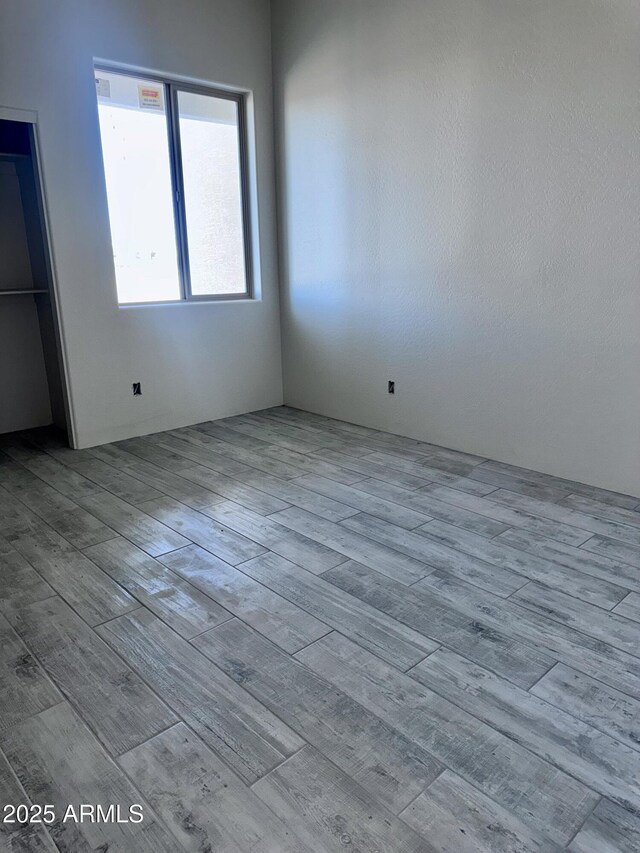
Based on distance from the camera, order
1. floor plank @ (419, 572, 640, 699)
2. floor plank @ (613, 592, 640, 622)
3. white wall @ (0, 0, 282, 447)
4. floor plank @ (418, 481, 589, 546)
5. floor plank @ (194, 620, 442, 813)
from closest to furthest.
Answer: floor plank @ (194, 620, 442, 813) < floor plank @ (419, 572, 640, 699) < floor plank @ (613, 592, 640, 622) < floor plank @ (418, 481, 589, 546) < white wall @ (0, 0, 282, 447)

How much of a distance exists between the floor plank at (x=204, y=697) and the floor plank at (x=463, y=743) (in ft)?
0.81

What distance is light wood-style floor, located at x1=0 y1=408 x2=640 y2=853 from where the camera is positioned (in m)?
1.30

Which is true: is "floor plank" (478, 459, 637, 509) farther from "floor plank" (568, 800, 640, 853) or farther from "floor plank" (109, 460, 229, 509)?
"floor plank" (568, 800, 640, 853)

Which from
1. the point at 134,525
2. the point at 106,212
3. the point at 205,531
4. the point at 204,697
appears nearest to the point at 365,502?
the point at 205,531

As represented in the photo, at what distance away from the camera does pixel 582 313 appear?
121 inches

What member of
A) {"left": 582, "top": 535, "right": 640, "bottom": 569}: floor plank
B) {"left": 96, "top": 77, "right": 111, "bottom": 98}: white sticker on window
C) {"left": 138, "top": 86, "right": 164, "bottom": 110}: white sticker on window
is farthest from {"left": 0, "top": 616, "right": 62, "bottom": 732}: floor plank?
{"left": 138, "top": 86, "right": 164, "bottom": 110}: white sticker on window

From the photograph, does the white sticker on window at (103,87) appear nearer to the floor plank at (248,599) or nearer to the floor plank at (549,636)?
the floor plank at (248,599)

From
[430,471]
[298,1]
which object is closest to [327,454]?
[430,471]

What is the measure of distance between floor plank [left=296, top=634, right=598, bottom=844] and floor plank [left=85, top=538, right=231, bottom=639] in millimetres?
407

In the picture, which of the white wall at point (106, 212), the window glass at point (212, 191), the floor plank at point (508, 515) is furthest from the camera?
the window glass at point (212, 191)

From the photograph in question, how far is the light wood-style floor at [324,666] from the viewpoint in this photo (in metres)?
1.30

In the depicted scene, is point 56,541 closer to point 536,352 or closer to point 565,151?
point 536,352

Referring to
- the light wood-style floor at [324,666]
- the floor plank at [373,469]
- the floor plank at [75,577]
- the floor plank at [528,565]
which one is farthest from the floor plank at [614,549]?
the floor plank at [75,577]

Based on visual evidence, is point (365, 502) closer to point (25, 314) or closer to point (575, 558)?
point (575, 558)
